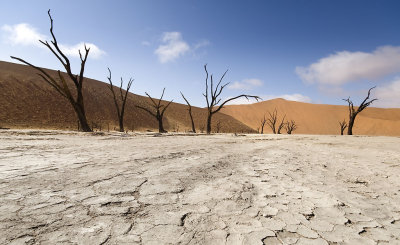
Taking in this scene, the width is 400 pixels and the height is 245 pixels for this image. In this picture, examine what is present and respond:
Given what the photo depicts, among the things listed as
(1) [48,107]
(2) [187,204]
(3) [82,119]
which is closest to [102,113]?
(1) [48,107]

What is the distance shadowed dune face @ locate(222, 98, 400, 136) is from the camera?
149ft

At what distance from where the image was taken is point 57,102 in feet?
86.5

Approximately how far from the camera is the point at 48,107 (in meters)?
24.8

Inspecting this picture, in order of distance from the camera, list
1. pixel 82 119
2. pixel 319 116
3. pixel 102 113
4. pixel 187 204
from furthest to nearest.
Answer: pixel 319 116 < pixel 102 113 < pixel 82 119 < pixel 187 204

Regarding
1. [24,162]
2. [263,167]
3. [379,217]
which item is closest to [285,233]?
[379,217]

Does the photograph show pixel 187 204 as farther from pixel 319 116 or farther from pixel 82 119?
pixel 319 116

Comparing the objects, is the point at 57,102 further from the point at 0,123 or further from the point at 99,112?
the point at 0,123

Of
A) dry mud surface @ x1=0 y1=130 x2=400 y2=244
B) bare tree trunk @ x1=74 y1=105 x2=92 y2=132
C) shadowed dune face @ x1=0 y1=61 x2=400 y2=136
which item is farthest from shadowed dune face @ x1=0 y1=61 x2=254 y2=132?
dry mud surface @ x1=0 y1=130 x2=400 y2=244

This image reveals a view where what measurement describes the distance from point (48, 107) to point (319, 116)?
5666 centimetres

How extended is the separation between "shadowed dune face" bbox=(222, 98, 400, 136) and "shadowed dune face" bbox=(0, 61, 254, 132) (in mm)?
21182

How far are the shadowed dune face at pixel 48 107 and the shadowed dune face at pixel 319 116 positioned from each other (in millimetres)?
21182

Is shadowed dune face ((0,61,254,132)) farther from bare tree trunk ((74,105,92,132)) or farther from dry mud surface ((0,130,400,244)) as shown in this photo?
dry mud surface ((0,130,400,244))

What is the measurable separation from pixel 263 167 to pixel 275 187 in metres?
0.93

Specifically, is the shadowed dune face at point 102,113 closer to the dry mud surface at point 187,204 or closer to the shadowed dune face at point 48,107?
the shadowed dune face at point 48,107
